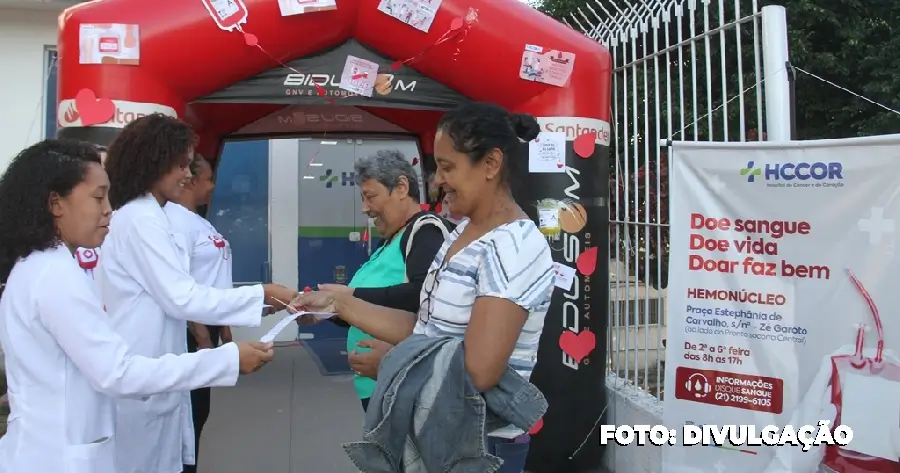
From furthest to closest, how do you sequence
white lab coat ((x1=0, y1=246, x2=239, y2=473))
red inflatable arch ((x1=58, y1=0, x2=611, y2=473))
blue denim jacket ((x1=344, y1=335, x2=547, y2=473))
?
red inflatable arch ((x1=58, y1=0, x2=611, y2=473)) < white lab coat ((x1=0, y1=246, x2=239, y2=473)) < blue denim jacket ((x1=344, y1=335, x2=547, y2=473))

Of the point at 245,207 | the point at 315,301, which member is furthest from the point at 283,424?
the point at 245,207

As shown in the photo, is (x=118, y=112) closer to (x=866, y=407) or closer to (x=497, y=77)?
(x=497, y=77)

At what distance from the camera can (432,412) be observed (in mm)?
1508

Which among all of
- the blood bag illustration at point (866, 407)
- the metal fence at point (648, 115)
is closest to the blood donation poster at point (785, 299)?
the blood bag illustration at point (866, 407)

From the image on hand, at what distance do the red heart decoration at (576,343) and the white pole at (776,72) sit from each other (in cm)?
134

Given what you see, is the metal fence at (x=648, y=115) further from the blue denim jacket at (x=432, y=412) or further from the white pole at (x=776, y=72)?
the blue denim jacket at (x=432, y=412)

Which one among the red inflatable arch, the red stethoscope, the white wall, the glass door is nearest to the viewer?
the red stethoscope

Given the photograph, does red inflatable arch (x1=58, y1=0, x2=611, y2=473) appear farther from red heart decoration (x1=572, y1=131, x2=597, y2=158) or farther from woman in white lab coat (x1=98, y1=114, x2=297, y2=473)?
woman in white lab coat (x1=98, y1=114, x2=297, y2=473)

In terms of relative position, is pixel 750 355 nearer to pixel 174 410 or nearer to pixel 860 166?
pixel 860 166

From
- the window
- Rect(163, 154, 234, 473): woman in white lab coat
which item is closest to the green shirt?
Rect(163, 154, 234, 473): woman in white lab coat

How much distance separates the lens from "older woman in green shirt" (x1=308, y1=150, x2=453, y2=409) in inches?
96.7

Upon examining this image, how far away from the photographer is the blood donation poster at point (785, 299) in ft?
7.74

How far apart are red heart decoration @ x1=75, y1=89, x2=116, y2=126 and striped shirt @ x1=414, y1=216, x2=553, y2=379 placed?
244 cm

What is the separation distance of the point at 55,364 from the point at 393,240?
4.18 feet
